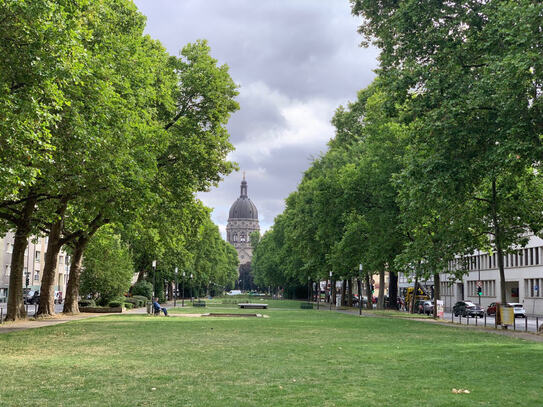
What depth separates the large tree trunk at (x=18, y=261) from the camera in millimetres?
29098

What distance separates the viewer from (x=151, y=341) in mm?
20172

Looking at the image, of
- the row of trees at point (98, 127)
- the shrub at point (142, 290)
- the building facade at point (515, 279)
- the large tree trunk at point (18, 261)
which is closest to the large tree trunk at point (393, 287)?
the building facade at point (515, 279)

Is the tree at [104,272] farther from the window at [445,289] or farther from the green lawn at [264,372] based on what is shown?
the window at [445,289]

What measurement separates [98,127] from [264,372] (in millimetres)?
12250

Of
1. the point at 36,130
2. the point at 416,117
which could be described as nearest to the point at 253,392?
the point at 36,130

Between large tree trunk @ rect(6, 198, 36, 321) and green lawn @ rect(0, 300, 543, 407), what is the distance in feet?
29.5

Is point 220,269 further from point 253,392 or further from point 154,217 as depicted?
point 253,392

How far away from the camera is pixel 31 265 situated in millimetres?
76062

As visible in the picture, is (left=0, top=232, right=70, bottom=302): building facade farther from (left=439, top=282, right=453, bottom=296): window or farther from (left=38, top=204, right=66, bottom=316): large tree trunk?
(left=439, top=282, right=453, bottom=296): window

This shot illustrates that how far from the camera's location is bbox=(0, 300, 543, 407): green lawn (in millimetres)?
9641

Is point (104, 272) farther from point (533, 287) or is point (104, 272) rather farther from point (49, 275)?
point (533, 287)

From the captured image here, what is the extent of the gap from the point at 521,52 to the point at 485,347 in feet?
29.6

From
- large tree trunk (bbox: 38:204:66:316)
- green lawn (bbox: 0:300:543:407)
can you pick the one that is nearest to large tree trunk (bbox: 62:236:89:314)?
large tree trunk (bbox: 38:204:66:316)

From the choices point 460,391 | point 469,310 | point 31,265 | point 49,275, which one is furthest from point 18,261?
point 31,265
